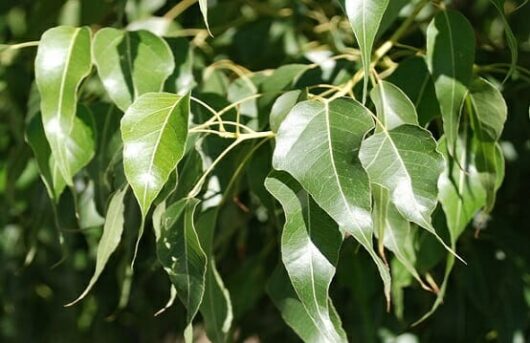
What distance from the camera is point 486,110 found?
0.95 metres

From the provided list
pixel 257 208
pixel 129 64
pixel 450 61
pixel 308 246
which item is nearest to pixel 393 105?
pixel 450 61

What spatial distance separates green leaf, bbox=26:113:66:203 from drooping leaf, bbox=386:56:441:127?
1.28 ft

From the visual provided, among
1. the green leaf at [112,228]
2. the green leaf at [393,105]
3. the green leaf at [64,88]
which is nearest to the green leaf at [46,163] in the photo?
the green leaf at [64,88]

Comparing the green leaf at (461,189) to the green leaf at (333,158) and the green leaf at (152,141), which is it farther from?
the green leaf at (152,141)

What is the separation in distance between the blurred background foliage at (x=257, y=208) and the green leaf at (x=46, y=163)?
8cm

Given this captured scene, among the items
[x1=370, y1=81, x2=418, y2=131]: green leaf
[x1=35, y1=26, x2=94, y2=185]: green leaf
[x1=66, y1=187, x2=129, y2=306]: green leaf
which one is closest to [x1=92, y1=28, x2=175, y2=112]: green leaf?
[x1=35, y1=26, x2=94, y2=185]: green leaf

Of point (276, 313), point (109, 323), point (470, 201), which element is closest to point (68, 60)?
point (470, 201)

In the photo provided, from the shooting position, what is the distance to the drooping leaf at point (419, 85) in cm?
101

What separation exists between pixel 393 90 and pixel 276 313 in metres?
0.73

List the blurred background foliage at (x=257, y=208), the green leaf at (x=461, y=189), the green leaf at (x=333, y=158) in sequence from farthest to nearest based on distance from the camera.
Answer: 1. the blurred background foliage at (x=257, y=208)
2. the green leaf at (x=461, y=189)
3. the green leaf at (x=333, y=158)

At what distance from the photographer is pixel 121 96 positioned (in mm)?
1006

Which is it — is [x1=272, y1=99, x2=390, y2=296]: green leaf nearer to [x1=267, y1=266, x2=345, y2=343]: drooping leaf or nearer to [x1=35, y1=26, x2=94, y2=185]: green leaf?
[x1=267, y1=266, x2=345, y2=343]: drooping leaf

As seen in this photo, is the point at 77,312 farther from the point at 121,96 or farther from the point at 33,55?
the point at 121,96

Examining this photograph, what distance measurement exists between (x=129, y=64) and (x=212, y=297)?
0.27 meters
